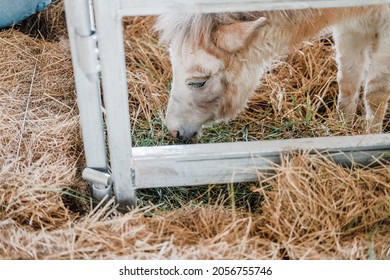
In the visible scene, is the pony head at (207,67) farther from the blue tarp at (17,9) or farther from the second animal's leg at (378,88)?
the blue tarp at (17,9)

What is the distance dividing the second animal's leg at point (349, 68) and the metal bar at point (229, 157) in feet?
2.90

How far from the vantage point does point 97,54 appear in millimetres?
2479

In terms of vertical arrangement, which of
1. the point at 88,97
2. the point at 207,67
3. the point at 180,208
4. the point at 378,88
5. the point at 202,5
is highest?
the point at 202,5

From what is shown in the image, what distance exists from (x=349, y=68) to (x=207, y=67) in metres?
1.21

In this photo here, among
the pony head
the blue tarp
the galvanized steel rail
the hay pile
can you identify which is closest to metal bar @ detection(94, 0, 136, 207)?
the galvanized steel rail

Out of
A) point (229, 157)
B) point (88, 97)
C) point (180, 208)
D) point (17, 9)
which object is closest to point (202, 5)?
point (88, 97)

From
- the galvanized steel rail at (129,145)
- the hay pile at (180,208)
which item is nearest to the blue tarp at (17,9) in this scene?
the hay pile at (180,208)

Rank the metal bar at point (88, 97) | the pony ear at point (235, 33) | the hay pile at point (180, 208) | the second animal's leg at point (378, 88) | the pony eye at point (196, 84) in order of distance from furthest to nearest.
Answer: the second animal's leg at point (378, 88), the pony eye at point (196, 84), the pony ear at point (235, 33), the hay pile at point (180, 208), the metal bar at point (88, 97)

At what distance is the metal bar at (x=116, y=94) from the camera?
233cm

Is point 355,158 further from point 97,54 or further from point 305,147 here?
point 97,54

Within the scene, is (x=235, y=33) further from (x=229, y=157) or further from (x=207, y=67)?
(x=229, y=157)

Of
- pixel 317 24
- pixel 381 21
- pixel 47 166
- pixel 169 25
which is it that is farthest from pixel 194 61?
pixel 381 21

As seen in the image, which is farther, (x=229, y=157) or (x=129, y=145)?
(x=229, y=157)

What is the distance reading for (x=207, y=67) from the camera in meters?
3.10
